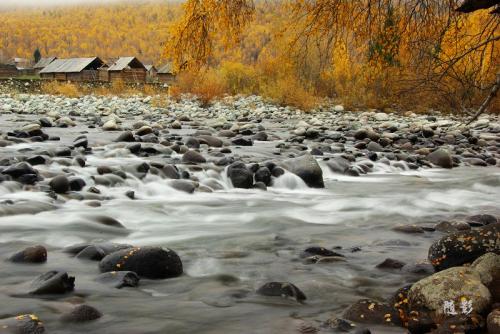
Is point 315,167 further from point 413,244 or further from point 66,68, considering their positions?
point 66,68

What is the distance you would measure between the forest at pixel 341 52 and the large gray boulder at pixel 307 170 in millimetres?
1332

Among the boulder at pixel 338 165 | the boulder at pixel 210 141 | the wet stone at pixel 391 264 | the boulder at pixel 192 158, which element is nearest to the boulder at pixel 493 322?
the wet stone at pixel 391 264

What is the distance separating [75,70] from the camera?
50.8 meters

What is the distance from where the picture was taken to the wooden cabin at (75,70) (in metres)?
51.2

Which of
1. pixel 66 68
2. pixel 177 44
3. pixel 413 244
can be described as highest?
pixel 66 68

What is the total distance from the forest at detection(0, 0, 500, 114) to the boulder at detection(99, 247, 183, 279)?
9.80 feet

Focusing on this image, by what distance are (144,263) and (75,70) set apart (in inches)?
2019

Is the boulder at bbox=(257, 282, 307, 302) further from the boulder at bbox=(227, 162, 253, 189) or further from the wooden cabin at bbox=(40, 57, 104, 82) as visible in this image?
the wooden cabin at bbox=(40, 57, 104, 82)

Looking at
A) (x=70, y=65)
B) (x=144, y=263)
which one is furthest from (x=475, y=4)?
(x=70, y=65)

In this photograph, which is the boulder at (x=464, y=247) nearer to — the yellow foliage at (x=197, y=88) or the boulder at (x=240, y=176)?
the boulder at (x=240, y=176)

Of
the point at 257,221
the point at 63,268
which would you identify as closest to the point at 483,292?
the point at 63,268

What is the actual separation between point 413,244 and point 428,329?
1.86 meters

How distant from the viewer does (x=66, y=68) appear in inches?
2034

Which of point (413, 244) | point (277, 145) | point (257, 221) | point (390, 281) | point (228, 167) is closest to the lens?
point (390, 281)
